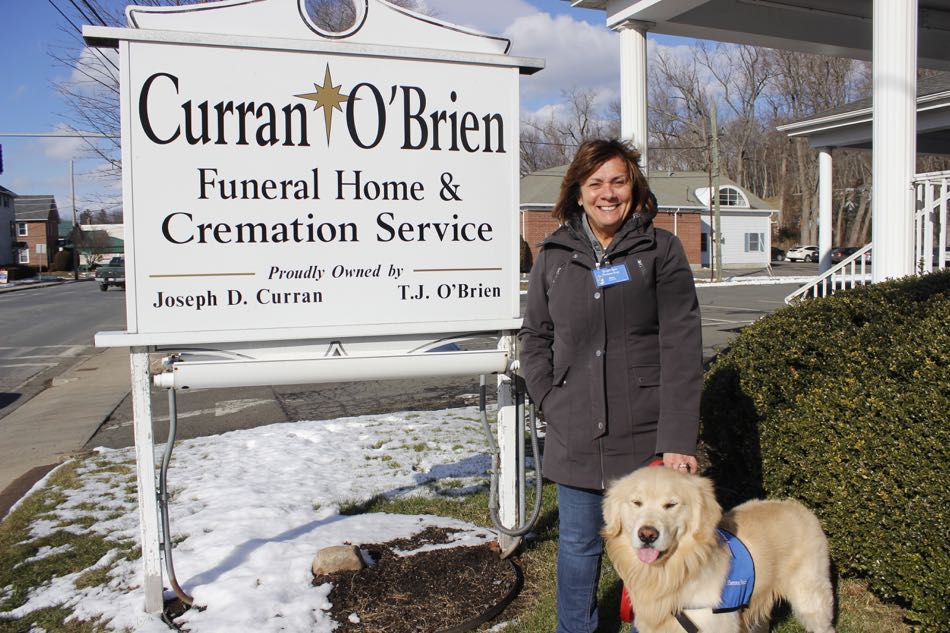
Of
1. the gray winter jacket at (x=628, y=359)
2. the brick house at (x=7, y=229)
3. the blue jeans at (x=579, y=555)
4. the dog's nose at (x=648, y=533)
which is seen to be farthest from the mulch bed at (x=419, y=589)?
the brick house at (x=7, y=229)

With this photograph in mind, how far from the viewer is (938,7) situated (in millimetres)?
9375

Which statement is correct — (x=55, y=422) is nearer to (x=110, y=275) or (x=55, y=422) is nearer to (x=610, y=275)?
(x=610, y=275)

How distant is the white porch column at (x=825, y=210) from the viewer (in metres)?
13.6

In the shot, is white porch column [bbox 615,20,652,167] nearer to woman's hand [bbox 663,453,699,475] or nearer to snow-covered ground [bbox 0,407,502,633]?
snow-covered ground [bbox 0,407,502,633]

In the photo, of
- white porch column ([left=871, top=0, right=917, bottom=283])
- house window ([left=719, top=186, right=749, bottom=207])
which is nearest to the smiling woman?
white porch column ([left=871, top=0, right=917, bottom=283])

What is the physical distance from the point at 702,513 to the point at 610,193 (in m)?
1.13

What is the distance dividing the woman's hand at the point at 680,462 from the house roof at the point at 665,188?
3437 centimetres

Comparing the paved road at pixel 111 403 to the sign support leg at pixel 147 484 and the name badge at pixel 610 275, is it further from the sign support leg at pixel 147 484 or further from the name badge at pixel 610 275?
the name badge at pixel 610 275

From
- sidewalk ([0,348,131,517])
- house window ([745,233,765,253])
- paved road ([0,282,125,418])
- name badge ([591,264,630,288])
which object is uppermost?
house window ([745,233,765,253])

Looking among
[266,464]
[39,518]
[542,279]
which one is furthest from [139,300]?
[266,464]

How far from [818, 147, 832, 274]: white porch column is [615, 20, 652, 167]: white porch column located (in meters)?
7.75

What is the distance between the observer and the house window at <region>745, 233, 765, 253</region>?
4328cm

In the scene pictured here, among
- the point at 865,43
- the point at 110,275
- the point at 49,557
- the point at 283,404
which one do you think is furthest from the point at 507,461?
the point at 110,275

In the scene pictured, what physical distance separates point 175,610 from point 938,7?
10895 millimetres
